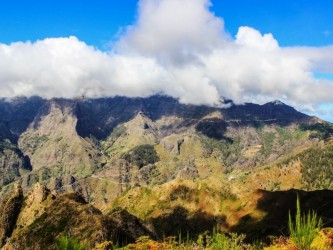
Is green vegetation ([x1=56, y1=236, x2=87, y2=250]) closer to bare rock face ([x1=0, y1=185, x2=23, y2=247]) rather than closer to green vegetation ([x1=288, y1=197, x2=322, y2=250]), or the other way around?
green vegetation ([x1=288, y1=197, x2=322, y2=250])

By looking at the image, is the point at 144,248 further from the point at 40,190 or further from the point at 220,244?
the point at 40,190

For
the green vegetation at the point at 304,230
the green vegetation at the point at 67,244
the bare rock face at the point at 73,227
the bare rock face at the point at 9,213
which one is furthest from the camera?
the bare rock face at the point at 9,213

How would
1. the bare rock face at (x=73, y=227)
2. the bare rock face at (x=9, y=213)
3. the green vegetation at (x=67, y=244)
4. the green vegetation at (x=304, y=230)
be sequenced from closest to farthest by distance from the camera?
the green vegetation at (x=304, y=230) → the green vegetation at (x=67, y=244) → the bare rock face at (x=73, y=227) → the bare rock face at (x=9, y=213)

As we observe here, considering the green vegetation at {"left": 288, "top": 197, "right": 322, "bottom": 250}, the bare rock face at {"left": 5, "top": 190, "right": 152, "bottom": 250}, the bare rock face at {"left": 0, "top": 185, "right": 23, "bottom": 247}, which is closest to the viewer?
the green vegetation at {"left": 288, "top": 197, "right": 322, "bottom": 250}

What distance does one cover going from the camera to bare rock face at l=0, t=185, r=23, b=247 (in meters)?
148

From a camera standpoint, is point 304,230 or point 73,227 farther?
point 73,227

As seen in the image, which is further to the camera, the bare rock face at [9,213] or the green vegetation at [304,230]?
the bare rock face at [9,213]

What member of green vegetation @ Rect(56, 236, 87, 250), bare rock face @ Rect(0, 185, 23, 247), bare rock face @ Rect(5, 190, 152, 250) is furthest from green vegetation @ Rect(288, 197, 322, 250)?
bare rock face @ Rect(0, 185, 23, 247)

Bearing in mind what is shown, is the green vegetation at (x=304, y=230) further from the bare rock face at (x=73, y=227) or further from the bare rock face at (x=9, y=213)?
the bare rock face at (x=9, y=213)

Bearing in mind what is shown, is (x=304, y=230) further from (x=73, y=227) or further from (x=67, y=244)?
(x=73, y=227)

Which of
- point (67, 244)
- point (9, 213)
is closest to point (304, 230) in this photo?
point (67, 244)

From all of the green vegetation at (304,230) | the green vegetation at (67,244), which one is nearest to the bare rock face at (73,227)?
the green vegetation at (67,244)

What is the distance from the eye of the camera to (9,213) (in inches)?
6107

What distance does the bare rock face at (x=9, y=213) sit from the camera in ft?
485
